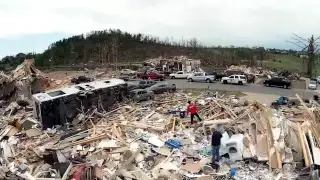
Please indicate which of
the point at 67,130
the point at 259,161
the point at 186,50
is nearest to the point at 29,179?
the point at 67,130

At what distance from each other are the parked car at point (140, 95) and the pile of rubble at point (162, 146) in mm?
3792

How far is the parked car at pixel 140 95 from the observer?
21.8m

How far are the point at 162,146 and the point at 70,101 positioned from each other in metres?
6.06

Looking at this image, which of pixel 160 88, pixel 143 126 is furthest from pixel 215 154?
pixel 160 88

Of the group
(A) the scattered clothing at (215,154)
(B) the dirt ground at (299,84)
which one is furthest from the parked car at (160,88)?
(B) the dirt ground at (299,84)

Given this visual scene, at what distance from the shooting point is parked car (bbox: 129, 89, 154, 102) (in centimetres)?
2180

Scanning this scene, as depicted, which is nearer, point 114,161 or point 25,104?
point 114,161

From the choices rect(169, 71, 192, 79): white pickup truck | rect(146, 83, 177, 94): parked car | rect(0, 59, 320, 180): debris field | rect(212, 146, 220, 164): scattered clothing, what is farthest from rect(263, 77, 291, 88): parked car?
rect(212, 146, 220, 164): scattered clothing

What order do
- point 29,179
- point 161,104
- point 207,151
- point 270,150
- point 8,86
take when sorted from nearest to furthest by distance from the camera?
1. point 29,179
2. point 270,150
3. point 207,151
4. point 161,104
5. point 8,86

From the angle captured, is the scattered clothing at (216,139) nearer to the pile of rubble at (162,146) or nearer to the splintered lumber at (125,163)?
the pile of rubble at (162,146)

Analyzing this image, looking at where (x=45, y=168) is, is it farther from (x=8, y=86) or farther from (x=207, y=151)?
(x=8, y=86)

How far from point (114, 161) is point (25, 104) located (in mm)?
11074

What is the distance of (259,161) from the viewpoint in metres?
12.2

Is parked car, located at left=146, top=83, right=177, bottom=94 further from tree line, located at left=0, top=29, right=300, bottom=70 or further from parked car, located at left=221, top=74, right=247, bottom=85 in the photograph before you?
tree line, located at left=0, top=29, right=300, bottom=70
